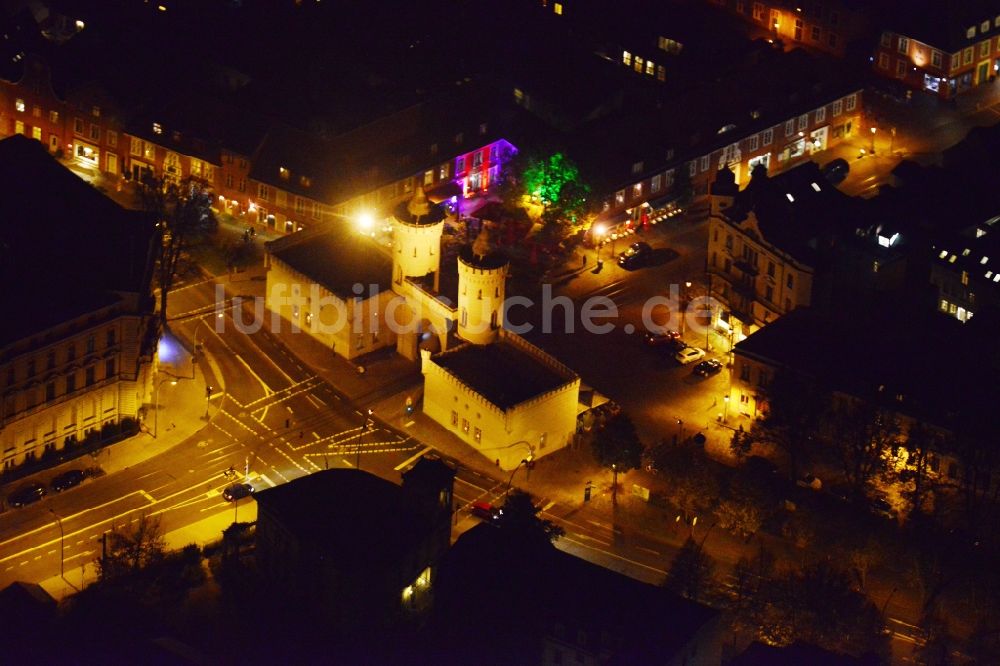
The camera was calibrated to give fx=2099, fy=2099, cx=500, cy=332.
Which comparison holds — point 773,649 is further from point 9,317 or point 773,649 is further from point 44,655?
point 9,317

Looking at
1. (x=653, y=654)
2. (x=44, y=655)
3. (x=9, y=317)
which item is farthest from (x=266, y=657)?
(x=9, y=317)

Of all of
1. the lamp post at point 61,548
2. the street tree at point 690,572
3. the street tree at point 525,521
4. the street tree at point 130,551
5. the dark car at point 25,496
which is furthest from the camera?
the dark car at point 25,496

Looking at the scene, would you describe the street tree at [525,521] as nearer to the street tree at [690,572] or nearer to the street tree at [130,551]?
the street tree at [690,572]

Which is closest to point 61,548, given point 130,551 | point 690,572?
point 130,551

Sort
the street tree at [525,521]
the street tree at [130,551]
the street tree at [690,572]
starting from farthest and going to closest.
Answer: the street tree at [690,572] < the street tree at [525,521] < the street tree at [130,551]

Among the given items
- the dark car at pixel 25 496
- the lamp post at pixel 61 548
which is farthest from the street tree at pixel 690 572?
the dark car at pixel 25 496

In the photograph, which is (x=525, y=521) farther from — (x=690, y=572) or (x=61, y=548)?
(x=61, y=548)
